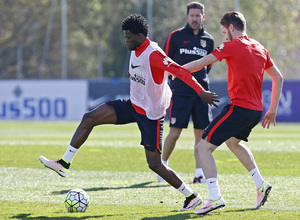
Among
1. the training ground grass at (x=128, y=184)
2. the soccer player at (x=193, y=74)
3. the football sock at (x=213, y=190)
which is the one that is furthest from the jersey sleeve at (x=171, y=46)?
the football sock at (x=213, y=190)

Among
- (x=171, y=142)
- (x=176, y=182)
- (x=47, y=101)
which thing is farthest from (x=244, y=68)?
(x=47, y=101)

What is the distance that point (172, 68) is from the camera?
6.50 meters

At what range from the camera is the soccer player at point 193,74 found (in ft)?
30.2

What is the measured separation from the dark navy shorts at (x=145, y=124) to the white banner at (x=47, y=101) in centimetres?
2042

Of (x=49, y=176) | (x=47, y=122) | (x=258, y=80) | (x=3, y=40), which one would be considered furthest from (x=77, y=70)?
(x=258, y=80)

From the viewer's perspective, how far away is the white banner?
2755 cm

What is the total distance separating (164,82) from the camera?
6.87 m

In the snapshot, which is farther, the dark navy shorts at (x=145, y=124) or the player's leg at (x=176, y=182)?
the dark navy shorts at (x=145, y=124)

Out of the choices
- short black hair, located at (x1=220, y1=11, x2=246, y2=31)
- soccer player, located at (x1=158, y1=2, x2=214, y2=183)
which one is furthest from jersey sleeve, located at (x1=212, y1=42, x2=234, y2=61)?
soccer player, located at (x1=158, y1=2, x2=214, y2=183)

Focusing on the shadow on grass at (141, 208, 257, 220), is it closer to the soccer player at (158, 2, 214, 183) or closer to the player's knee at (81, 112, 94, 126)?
the player's knee at (81, 112, 94, 126)

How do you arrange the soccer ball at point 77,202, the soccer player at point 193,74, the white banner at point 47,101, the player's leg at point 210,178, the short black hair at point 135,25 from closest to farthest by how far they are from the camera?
the player's leg at point 210,178 → the soccer ball at point 77,202 → the short black hair at point 135,25 → the soccer player at point 193,74 → the white banner at point 47,101

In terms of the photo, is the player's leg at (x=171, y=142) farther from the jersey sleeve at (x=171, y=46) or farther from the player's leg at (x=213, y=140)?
the player's leg at (x=213, y=140)

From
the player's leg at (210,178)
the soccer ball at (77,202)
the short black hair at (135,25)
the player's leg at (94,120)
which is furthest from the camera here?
the player's leg at (94,120)

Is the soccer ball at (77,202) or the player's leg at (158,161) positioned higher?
the player's leg at (158,161)
